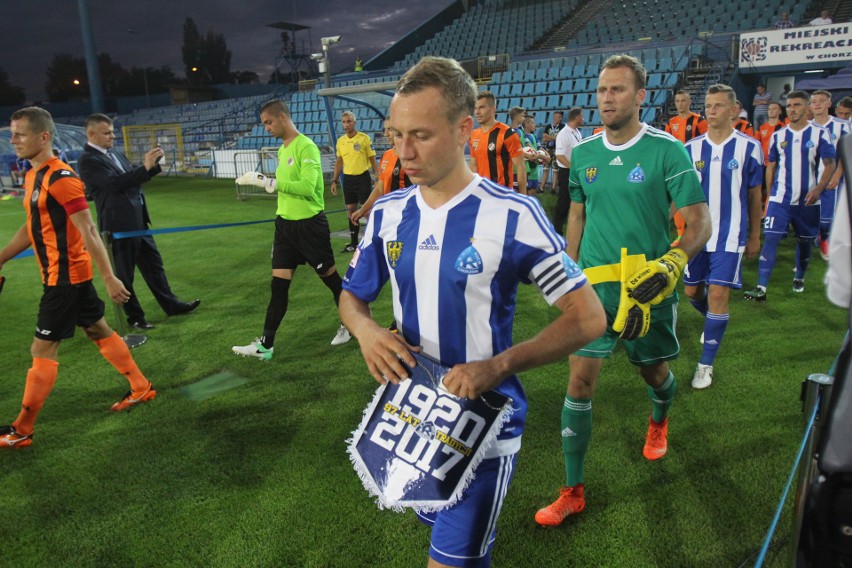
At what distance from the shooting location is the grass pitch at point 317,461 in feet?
9.00

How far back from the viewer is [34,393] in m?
3.73

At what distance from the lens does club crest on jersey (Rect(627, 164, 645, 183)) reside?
2.97 metres

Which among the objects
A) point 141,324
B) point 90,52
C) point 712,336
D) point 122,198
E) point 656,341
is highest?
point 90,52

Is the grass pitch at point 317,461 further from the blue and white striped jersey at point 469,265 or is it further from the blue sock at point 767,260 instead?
the blue and white striped jersey at point 469,265

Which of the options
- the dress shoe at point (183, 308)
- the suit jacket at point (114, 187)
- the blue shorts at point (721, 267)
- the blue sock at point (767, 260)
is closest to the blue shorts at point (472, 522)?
the blue shorts at point (721, 267)

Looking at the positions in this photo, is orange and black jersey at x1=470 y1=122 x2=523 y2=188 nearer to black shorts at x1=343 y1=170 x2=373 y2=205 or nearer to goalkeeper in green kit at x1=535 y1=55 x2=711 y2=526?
black shorts at x1=343 y1=170 x2=373 y2=205

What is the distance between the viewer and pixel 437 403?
1.54m

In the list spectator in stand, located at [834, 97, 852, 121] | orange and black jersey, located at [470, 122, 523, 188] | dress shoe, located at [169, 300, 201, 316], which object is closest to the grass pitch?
dress shoe, located at [169, 300, 201, 316]

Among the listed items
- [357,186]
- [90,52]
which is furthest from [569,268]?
[90,52]

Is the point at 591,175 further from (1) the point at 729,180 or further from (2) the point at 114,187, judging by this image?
(2) the point at 114,187

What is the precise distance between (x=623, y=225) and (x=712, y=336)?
6.26ft

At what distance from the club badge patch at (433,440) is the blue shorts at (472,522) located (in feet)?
0.36

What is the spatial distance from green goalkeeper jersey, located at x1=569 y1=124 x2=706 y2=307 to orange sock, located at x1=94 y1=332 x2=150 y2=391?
332 cm

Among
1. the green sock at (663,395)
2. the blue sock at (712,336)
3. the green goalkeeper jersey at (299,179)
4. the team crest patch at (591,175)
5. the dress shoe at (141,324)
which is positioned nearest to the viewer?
the team crest patch at (591,175)
